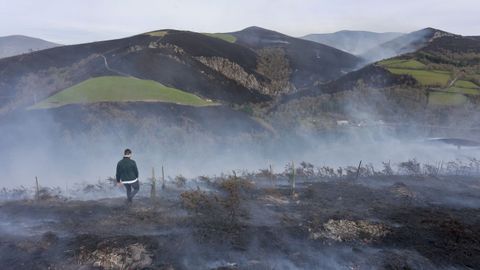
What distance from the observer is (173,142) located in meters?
24.1

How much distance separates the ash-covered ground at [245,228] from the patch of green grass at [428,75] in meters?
26.6

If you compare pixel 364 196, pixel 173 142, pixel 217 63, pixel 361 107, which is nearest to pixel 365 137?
pixel 361 107

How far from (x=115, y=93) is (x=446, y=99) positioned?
91.8ft

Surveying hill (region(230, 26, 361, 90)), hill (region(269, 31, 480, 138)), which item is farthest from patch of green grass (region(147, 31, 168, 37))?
hill (region(269, 31, 480, 138))

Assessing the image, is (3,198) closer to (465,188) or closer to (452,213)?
(452,213)

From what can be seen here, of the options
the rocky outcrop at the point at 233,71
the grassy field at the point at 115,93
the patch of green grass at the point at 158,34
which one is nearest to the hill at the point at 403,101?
the grassy field at the point at 115,93

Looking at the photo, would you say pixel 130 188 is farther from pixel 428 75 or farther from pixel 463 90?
pixel 428 75

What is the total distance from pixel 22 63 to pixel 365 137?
47872 mm

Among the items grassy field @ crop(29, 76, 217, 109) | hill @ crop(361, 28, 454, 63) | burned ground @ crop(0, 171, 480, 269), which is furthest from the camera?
hill @ crop(361, 28, 454, 63)

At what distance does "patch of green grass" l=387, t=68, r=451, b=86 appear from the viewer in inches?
1561

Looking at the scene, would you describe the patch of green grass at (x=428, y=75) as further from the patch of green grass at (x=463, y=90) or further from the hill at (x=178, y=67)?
the hill at (x=178, y=67)

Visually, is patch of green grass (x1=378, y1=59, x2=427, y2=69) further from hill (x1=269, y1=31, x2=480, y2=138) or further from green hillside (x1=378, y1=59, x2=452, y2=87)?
hill (x1=269, y1=31, x2=480, y2=138)

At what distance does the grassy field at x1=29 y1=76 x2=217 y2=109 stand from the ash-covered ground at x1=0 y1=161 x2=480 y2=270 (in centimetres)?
1502

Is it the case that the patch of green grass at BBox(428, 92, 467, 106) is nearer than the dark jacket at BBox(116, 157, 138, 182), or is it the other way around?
the dark jacket at BBox(116, 157, 138, 182)
